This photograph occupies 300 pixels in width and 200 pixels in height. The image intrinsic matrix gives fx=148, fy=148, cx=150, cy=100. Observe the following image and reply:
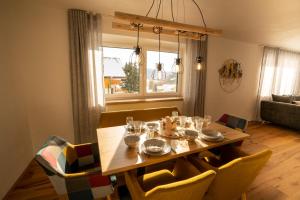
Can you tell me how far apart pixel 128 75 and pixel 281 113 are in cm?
415

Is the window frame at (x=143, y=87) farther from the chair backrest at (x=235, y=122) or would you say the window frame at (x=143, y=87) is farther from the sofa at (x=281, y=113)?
the sofa at (x=281, y=113)

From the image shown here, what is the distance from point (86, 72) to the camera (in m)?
2.32

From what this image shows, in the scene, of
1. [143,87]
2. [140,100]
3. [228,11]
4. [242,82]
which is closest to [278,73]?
[242,82]

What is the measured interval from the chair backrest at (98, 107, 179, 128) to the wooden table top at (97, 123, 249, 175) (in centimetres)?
57

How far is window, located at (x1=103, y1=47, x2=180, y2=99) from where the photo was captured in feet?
9.21

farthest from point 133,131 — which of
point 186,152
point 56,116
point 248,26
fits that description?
point 248,26

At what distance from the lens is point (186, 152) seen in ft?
4.13

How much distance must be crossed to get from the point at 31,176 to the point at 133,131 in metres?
1.63

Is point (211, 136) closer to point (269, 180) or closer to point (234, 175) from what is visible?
point (234, 175)

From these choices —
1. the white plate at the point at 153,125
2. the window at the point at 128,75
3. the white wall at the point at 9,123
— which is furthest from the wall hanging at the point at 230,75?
the white wall at the point at 9,123

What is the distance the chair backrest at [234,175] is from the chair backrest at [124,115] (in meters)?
1.52

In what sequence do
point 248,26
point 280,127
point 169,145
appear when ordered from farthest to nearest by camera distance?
point 280,127, point 248,26, point 169,145

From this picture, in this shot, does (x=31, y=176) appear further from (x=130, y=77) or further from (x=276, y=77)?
(x=276, y=77)

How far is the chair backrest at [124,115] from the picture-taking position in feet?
7.39
